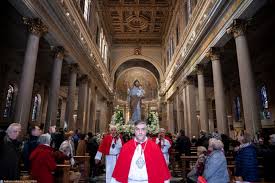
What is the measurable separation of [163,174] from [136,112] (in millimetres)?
9562

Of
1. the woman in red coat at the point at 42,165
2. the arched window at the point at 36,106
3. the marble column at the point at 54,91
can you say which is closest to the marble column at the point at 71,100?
the marble column at the point at 54,91

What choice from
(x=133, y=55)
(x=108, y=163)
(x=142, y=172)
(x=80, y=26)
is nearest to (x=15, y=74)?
(x=80, y=26)

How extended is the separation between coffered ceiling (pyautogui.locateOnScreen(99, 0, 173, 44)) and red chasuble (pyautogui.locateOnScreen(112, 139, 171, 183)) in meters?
21.3

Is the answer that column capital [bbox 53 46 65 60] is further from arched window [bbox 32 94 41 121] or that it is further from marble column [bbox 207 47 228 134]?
arched window [bbox 32 94 41 121]

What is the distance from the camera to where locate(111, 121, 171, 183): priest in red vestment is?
2.76m

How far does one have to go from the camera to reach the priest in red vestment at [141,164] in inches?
109

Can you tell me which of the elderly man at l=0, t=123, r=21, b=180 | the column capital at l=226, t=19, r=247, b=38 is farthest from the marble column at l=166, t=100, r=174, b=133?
the elderly man at l=0, t=123, r=21, b=180

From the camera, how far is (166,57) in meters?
27.9

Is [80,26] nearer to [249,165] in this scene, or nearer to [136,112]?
[136,112]

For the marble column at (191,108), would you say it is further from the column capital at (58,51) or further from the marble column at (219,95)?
the column capital at (58,51)

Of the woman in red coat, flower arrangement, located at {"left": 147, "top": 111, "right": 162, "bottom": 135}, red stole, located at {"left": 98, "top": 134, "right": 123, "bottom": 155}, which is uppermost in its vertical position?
flower arrangement, located at {"left": 147, "top": 111, "right": 162, "bottom": 135}

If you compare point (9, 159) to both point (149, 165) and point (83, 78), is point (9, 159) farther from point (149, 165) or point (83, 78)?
point (83, 78)

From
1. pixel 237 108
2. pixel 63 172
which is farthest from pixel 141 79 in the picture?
pixel 63 172

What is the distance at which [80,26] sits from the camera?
14859mm
